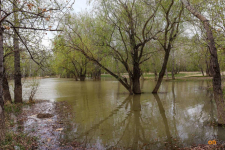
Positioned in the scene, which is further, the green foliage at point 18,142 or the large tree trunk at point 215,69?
the large tree trunk at point 215,69

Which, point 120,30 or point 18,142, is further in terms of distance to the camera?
point 120,30

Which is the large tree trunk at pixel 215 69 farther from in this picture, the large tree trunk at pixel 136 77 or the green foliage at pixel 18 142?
the large tree trunk at pixel 136 77

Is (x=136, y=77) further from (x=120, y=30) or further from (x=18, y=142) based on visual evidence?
(x=18, y=142)

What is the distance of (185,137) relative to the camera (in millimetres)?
5758

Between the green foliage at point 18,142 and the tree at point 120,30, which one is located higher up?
the tree at point 120,30

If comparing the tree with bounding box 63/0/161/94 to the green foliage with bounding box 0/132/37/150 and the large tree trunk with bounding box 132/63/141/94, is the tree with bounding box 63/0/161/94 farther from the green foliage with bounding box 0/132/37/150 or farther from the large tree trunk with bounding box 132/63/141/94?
the green foliage with bounding box 0/132/37/150

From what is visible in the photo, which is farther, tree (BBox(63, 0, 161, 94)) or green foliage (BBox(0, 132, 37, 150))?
tree (BBox(63, 0, 161, 94))

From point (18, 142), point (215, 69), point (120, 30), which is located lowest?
point (18, 142)

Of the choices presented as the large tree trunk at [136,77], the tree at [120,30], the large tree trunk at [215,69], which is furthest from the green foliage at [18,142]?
the large tree trunk at [136,77]

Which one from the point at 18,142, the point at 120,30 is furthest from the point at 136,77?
the point at 18,142

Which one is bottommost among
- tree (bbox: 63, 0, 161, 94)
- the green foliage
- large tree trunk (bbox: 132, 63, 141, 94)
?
the green foliage

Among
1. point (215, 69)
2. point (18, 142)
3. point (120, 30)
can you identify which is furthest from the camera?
point (120, 30)

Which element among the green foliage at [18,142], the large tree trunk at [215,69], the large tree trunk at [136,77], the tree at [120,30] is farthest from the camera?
the large tree trunk at [136,77]

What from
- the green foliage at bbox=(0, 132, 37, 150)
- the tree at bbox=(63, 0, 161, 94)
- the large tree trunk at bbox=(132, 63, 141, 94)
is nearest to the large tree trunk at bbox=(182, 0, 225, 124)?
the green foliage at bbox=(0, 132, 37, 150)
